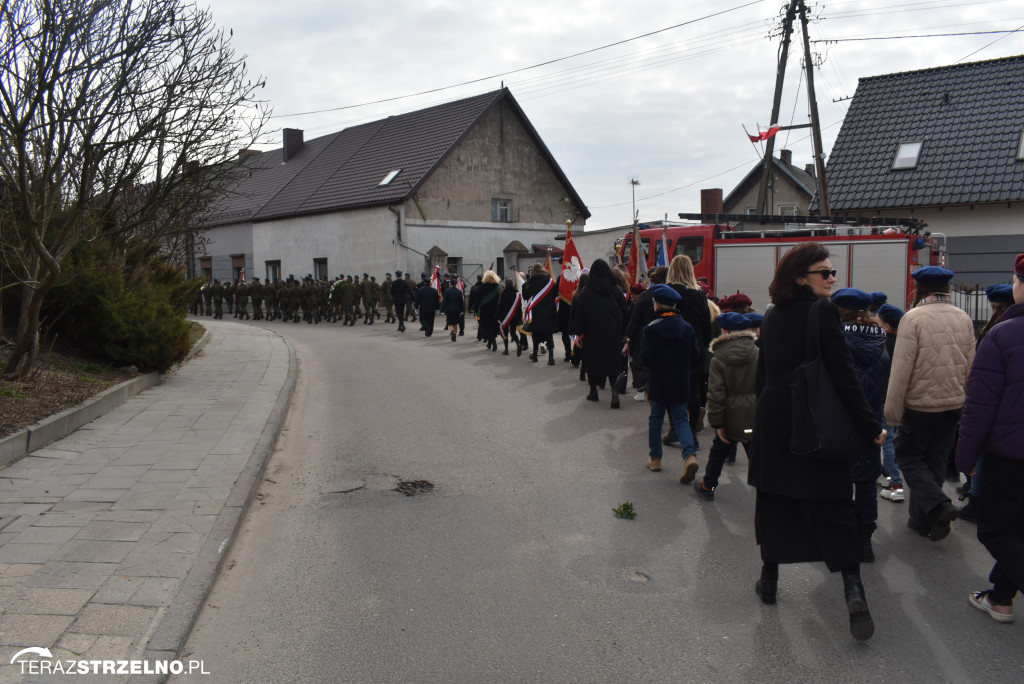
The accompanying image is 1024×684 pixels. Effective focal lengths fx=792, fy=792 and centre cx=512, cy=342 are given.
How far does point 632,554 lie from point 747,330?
2058 mm

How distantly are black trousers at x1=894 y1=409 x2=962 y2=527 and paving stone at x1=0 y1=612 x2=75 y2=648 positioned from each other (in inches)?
195

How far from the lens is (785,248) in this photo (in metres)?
16.0

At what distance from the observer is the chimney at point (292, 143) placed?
43.6 metres

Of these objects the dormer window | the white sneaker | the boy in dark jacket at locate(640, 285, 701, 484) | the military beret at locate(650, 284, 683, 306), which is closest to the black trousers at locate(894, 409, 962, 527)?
the white sneaker

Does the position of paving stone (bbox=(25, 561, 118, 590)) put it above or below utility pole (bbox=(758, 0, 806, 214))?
below

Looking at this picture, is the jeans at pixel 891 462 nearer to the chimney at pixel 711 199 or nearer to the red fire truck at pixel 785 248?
the red fire truck at pixel 785 248

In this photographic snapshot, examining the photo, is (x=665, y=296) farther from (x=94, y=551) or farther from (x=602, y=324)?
(x=94, y=551)

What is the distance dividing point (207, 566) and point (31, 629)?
99cm

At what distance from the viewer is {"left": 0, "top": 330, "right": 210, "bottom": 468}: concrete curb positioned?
6.82 m

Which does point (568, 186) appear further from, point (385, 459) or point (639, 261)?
point (385, 459)

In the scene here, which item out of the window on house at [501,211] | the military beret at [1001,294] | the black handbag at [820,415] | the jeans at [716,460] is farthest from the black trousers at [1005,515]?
the window on house at [501,211]

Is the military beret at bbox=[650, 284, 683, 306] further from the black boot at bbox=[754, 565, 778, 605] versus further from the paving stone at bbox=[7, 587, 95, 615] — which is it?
the paving stone at bbox=[7, 587, 95, 615]

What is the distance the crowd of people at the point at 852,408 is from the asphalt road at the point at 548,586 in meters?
0.26

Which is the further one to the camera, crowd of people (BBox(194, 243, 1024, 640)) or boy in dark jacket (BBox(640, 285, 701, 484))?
A: boy in dark jacket (BBox(640, 285, 701, 484))
